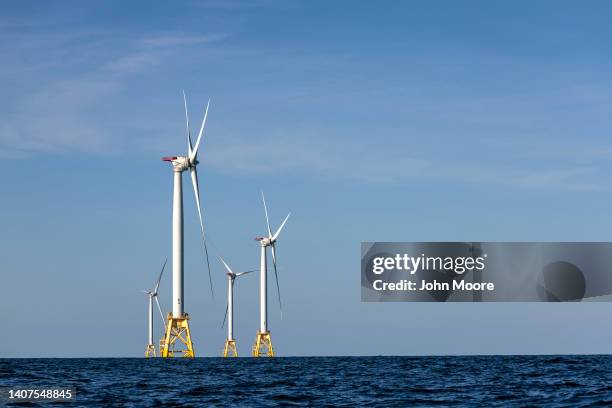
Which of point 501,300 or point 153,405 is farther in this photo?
point 501,300

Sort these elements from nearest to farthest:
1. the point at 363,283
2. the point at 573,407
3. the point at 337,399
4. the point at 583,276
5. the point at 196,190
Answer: the point at 573,407 → the point at 337,399 → the point at 363,283 → the point at 583,276 → the point at 196,190

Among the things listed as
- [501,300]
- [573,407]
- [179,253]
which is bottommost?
[573,407]

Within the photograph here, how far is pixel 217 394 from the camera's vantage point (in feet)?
201

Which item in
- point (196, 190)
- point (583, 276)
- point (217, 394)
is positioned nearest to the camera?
point (217, 394)

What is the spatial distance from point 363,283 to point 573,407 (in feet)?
160

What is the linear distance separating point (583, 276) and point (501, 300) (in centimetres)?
949

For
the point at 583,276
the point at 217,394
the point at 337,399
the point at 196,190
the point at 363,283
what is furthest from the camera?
the point at 196,190

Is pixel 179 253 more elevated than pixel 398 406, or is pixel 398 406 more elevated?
pixel 179 253

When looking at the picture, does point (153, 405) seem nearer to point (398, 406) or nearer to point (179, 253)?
point (398, 406)

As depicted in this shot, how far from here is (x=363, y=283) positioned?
326 feet

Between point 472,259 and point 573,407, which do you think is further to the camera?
point 472,259

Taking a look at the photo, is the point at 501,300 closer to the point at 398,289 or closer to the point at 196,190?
the point at 398,289

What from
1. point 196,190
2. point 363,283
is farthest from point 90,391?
point 196,190

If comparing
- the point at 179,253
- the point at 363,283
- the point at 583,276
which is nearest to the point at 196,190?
the point at 179,253
